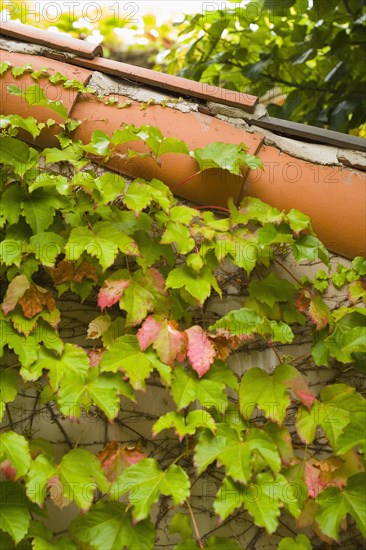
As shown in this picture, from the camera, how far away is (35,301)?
1.63 meters

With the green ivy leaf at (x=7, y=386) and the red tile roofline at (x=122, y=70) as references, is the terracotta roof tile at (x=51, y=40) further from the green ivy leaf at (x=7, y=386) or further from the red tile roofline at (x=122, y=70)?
the green ivy leaf at (x=7, y=386)

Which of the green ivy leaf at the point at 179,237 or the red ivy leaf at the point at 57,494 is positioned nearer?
the red ivy leaf at the point at 57,494

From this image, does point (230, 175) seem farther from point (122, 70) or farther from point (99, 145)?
point (122, 70)

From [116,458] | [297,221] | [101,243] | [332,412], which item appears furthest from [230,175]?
[116,458]

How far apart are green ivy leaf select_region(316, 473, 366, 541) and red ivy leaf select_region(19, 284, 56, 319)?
980 millimetres

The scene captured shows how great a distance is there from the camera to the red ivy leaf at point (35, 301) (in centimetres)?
161

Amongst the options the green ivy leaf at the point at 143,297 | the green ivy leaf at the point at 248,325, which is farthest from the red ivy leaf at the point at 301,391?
the green ivy leaf at the point at 143,297

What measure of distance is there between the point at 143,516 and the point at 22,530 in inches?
13.3

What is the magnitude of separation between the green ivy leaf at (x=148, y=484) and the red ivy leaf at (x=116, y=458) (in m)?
0.05

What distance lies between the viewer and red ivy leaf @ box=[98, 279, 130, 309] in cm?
162

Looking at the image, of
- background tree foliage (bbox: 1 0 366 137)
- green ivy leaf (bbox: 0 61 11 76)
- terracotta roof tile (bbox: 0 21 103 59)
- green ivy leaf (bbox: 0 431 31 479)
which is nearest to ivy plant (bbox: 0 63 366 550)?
green ivy leaf (bbox: 0 431 31 479)

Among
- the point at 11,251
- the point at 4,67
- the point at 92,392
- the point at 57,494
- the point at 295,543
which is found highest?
the point at 4,67

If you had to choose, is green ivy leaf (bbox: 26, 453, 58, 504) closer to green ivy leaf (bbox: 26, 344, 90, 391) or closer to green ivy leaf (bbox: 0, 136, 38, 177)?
green ivy leaf (bbox: 26, 344, 90, 391)

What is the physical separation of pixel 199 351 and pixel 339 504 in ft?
1.90
